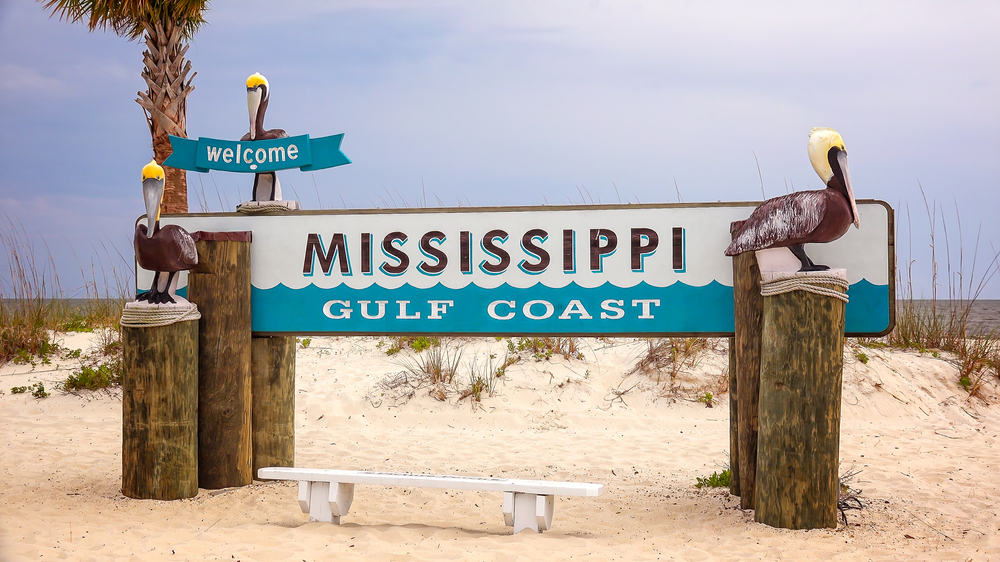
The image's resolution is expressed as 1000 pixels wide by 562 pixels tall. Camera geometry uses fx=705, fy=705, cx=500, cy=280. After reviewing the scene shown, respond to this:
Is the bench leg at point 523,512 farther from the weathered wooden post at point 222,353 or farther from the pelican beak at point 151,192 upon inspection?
the pelican beak at point 151,192

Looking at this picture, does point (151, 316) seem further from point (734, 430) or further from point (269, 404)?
point (734, 430)

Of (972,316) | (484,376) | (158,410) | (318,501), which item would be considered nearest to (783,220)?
(318,501)

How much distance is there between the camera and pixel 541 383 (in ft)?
29.7

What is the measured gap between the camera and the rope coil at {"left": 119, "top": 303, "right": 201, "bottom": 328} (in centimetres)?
490

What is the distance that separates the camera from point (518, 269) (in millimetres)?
5016

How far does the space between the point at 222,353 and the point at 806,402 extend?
396cm

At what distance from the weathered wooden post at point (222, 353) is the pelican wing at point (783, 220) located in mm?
3534

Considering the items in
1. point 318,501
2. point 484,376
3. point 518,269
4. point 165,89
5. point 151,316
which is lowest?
point 318,501

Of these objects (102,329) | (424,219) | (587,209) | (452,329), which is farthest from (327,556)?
(102,329)

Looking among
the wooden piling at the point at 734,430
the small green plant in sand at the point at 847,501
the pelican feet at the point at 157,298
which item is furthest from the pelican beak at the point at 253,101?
the small green plant in sand at the point at 847,501

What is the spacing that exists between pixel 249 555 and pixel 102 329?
30.0 ft

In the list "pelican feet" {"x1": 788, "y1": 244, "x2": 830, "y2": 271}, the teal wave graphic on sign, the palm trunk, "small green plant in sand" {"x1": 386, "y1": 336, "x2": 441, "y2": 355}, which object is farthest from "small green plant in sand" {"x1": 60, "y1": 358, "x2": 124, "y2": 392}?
"pelican feet" {"x1": 788, "y1": 244, "x2": 830, "y2": 271}

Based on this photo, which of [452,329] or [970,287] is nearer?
[452,329]

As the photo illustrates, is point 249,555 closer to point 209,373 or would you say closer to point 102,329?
point 209,373
